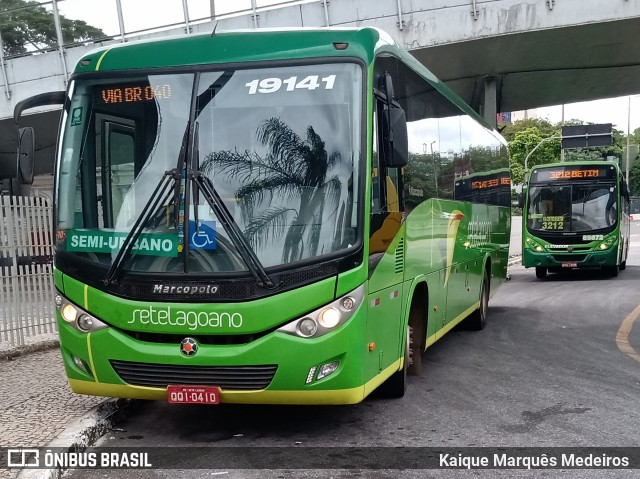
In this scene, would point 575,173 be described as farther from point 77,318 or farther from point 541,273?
point 77,318

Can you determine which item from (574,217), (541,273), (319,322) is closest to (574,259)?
(574,217)

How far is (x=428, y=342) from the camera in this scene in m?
8.26

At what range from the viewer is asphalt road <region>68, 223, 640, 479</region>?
593 centimetres

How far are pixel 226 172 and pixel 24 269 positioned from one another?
16.1 feet

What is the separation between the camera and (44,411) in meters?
6.65

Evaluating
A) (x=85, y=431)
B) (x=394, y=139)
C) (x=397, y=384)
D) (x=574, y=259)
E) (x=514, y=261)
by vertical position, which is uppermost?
(x=394, y=139)

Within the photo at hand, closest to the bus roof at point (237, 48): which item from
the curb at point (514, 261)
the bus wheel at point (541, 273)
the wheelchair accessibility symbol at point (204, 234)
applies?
the wheelchair accessibility symbol at point (204, 234)

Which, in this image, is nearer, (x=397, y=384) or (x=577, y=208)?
(x=397, y=384)

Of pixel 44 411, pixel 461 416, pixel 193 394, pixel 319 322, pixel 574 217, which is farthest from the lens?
pixel 574 217

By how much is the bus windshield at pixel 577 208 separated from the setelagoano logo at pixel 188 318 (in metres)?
18.1

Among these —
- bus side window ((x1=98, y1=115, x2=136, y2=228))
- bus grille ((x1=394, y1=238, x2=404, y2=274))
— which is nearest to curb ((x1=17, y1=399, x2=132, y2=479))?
bus side window ((x1=98, y1=115, x2=136, y2=228))

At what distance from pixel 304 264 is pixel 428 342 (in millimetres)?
3018

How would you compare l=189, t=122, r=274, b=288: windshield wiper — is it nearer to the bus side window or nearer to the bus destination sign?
the bus side window

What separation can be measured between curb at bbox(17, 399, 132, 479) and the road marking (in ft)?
20.0
